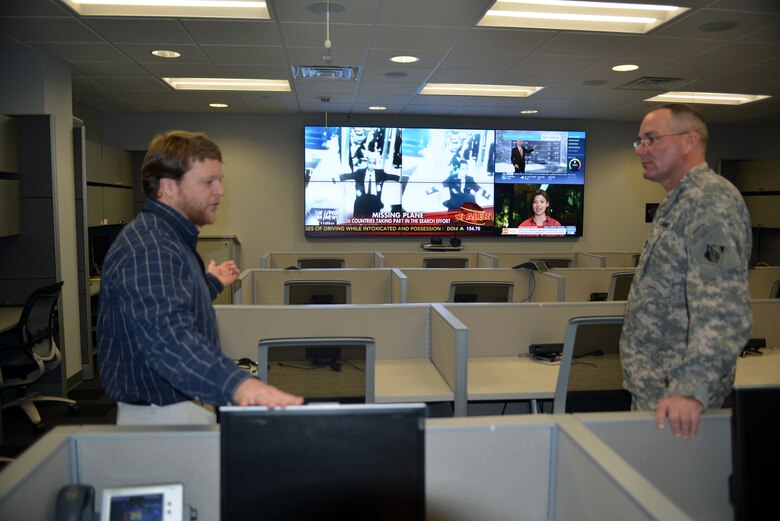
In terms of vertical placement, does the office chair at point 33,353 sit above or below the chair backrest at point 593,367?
below

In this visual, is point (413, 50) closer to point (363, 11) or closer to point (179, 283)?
point (363, 11)

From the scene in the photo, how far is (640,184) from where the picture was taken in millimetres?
8688

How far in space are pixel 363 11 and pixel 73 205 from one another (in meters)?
2.99

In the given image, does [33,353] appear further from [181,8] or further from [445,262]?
[445,262]

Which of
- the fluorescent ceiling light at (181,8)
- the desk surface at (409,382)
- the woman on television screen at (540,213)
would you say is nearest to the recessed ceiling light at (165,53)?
the fluorescent ceiling light at (181,8)

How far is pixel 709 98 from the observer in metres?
6.93

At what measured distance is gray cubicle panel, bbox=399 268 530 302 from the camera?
15.0 ft

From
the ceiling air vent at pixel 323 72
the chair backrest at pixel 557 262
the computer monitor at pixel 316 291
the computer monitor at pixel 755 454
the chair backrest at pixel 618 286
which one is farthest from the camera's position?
the chair backrest at pixel 557 262

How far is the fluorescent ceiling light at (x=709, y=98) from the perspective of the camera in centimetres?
666

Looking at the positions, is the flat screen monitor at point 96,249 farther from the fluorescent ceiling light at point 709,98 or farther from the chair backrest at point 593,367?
the fluorescent ceiling light at point 709,98

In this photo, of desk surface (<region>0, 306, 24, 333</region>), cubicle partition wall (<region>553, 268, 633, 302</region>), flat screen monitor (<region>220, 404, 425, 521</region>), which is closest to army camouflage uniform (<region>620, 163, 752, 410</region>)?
flat screen monitor (<region>220, 404, 425, 521</region>)

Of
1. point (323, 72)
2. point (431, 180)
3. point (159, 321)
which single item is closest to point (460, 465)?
point (159, 321)

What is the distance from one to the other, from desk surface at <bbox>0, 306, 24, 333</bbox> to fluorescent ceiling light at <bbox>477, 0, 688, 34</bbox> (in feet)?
12.2

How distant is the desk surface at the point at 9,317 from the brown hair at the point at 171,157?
9.85 feet
